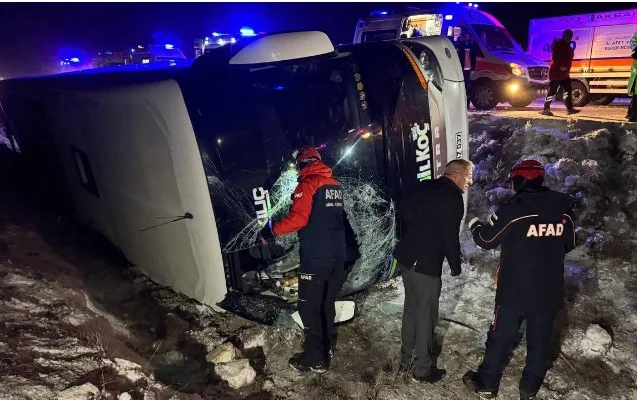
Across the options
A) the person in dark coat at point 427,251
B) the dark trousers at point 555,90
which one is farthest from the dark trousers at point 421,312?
the dark trousers at point 555,90

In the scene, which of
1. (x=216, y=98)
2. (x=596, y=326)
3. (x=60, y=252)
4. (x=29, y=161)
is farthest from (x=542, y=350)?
(x=29, y=161)

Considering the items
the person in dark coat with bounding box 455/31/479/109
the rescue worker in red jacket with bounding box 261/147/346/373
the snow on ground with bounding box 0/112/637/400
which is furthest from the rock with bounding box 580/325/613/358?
the person in dark coat with bounding box 455/31/479/109

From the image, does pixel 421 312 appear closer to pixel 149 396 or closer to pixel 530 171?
pixel 530 171

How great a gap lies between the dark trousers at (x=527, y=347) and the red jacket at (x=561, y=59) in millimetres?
7141

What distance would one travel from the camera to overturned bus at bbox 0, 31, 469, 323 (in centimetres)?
304

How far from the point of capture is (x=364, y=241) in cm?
356

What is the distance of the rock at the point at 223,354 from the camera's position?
3217mm

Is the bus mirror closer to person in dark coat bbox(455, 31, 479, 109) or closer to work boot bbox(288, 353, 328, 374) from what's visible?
work boot bbox(288, 353, 328, 374)

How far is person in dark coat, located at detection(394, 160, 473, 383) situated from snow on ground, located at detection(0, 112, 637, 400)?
9.6 inches

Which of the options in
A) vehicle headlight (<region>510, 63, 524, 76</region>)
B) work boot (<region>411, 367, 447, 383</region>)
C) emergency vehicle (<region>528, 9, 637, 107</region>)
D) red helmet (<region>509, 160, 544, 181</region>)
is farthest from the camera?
emergency vehicle (<region>528, 9, 637, 107</region>)

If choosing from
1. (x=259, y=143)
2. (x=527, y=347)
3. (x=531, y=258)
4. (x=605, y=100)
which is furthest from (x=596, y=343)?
(x=605, y=100)

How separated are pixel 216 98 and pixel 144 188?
Answer: 3.30 feet

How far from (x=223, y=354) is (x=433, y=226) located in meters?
1.84

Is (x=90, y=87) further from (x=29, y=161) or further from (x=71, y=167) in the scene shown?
(x=29, y=161)
